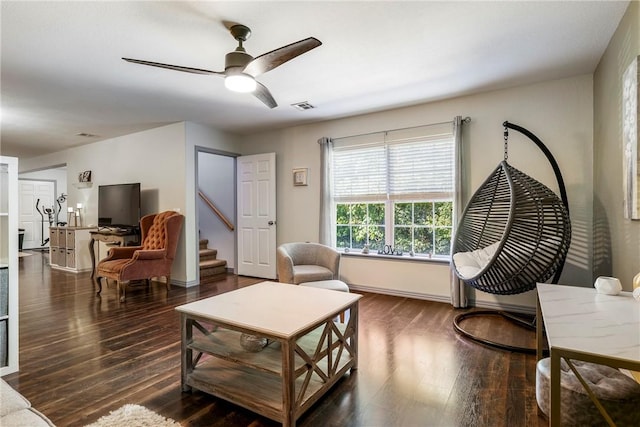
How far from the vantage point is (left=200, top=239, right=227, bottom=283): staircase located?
531 centimetres

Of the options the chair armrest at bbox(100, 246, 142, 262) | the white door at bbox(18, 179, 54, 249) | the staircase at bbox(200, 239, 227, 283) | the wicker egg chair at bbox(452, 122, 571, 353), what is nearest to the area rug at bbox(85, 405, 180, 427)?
the wicker egg chair at bbox(452, 122, 571, 353)

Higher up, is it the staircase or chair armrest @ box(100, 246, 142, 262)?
chair armrest @ box(100, 246, 142, 262)

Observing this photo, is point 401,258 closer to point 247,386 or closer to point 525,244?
point 525,244

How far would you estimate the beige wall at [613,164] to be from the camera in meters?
2.09

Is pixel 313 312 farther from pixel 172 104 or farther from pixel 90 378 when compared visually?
pixel 172 104

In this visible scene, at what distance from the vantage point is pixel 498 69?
298cm

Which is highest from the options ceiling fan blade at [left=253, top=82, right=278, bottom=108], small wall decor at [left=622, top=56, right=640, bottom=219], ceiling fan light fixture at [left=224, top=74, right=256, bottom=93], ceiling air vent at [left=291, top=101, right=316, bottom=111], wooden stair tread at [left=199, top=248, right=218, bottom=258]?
ceiling air vent at [left=291, top=101, right=316, bottom=111]

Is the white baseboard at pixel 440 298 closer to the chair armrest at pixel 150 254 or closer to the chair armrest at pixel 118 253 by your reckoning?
the chair armrest at pixel 150 254

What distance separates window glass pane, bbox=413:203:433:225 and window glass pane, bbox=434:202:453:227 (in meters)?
0.07

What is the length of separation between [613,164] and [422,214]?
1932 millimetres

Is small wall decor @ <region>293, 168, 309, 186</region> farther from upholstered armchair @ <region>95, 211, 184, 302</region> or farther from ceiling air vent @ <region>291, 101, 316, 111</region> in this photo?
upholstered armchair @ <region>95, 211, 184, 302</region>

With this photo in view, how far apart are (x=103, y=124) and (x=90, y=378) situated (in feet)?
13.3

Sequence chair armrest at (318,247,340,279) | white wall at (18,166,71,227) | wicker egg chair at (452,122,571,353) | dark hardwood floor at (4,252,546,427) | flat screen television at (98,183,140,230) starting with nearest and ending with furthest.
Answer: dark hardwood floor at (4,252,546,427) → wicker egg chair at (452,122,571,353) → chair armrest at (318,247,340,279) → flat screen television at (98,183,140,230) → white wall at (18,166,71,227)

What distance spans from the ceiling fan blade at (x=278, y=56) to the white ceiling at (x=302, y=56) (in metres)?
0.31
